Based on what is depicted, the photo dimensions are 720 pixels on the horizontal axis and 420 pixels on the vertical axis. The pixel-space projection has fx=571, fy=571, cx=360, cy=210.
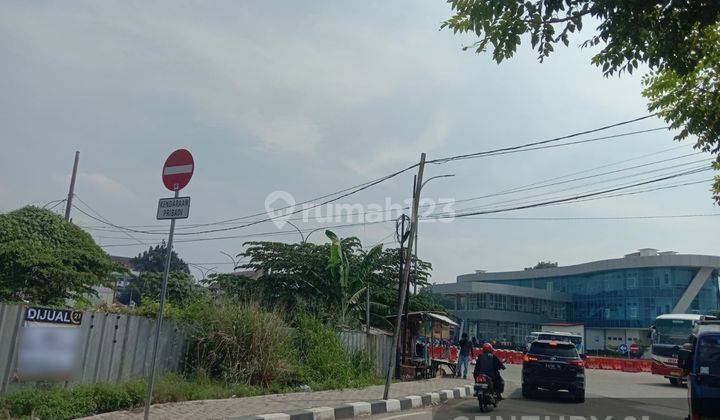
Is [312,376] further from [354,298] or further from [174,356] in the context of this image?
[354,298]

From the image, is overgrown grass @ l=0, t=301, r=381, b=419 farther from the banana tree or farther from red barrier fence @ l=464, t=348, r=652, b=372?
red barrier fence @ l=464, t=348, r=652, b=372

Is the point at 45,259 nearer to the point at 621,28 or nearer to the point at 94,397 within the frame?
the point at 94,397

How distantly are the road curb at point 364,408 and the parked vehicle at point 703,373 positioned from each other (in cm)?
577

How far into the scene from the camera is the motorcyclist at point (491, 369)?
1331cm

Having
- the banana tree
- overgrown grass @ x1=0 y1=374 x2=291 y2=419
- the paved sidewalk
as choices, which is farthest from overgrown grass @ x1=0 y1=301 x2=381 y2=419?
the banana tree

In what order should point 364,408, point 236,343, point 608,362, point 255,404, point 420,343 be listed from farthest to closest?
point 608,362
point 420,343
point 236,343
point 364,408
point 255,404

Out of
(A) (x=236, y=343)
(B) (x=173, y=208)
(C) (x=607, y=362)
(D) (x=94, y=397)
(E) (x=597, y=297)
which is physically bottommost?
(D) (x=94, y=397)

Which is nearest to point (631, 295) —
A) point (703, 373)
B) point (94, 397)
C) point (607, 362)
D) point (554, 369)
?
point (607, 362)

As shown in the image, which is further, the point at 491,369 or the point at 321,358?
the point at 321,358

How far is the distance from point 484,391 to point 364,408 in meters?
2.87

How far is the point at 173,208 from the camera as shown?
813 cm

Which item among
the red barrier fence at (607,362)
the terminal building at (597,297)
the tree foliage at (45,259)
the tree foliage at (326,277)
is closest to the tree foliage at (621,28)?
the tree foliage at (45,259)

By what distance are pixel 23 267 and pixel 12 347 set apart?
7.70 meters

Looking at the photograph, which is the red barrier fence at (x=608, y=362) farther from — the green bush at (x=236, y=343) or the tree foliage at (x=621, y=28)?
the tree foliage at (x=621, y=28)
